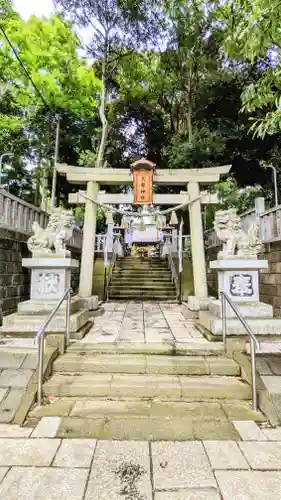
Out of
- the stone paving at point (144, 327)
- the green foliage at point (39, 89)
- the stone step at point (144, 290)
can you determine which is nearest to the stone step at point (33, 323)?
the stone paving at point (144, 327)

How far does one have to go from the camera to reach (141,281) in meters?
12.3

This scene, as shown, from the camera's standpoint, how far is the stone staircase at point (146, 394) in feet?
9.59

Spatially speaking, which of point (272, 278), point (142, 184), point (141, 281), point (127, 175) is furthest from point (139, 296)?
point (272, 278)

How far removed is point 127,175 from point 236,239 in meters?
3.50

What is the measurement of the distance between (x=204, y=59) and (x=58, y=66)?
248 inches

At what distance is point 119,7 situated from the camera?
1239 cm

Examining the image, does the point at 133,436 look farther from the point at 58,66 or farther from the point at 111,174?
the point at 58,66

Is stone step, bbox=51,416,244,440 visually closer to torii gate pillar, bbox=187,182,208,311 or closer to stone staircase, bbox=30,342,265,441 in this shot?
stone staircase, bbox=30,342,265,441

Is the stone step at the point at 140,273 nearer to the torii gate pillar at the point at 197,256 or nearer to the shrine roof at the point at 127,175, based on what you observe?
the torii gate pillar at the point at 197,256

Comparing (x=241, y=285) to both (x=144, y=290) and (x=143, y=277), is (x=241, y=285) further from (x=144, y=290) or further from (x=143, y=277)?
(x=143, y=277)

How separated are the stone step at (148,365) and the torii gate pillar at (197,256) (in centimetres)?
337

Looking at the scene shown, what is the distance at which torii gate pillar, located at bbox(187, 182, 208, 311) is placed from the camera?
7.68 meters

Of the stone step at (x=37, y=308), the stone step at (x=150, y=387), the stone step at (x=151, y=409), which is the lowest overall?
the stone step at (x=151, y=409)

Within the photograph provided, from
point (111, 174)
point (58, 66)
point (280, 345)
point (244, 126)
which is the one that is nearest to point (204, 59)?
point (244, 126)
